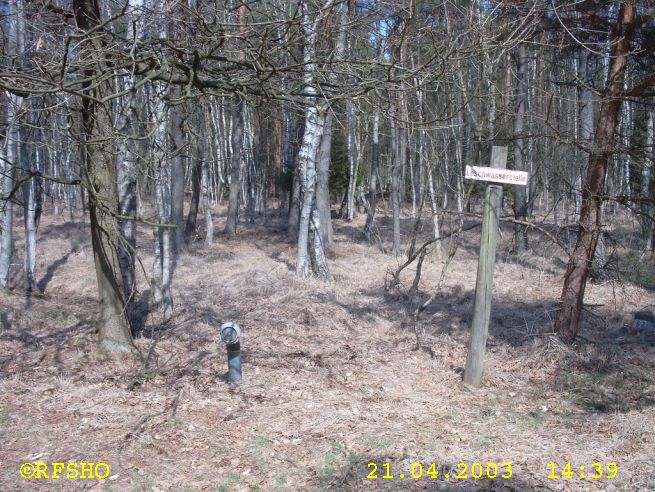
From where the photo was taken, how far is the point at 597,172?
22.5 feet

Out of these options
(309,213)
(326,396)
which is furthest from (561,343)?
(309,213)

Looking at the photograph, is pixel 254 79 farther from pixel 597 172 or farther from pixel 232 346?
pixel 597 172

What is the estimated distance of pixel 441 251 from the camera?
15.7 metres

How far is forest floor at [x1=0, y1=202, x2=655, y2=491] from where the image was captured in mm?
4488

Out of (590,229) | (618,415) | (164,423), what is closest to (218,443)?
(164,423)

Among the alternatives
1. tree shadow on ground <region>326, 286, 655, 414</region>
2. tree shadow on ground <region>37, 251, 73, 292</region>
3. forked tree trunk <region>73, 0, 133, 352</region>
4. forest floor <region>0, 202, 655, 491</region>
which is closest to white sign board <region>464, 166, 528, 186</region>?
forest floor <region>0, 202, 655, 491</region>

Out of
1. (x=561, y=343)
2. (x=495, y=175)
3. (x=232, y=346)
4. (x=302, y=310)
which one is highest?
(x=495, y=175)

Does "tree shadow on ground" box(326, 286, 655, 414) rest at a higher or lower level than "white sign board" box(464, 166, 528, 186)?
lower

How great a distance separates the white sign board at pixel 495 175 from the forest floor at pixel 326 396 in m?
2.11

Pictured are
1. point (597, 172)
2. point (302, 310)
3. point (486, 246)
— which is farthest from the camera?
point (302, 310)

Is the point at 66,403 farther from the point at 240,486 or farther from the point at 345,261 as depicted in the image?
the point at 345,261

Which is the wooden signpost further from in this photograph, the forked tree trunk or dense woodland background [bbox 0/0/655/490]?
the forked tree trunk

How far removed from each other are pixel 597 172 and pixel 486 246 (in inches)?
80.9

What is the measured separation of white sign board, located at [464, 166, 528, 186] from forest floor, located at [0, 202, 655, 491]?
2114 mm
